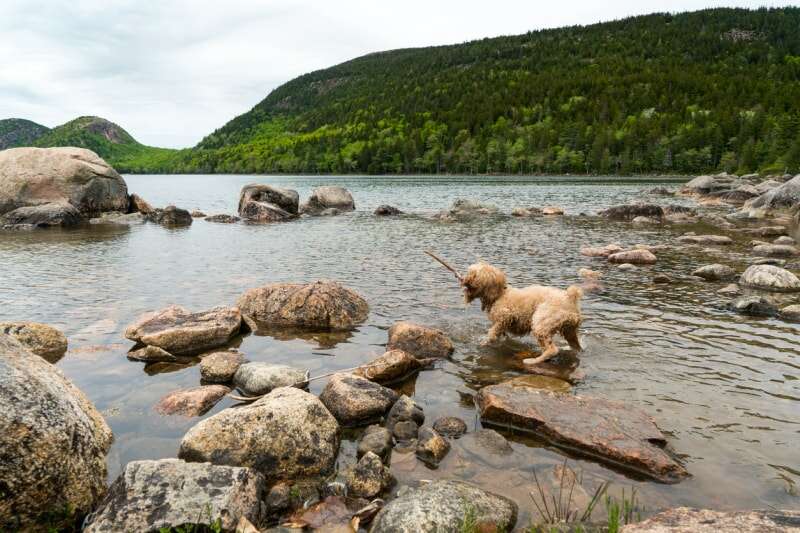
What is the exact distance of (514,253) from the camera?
19.9 meters

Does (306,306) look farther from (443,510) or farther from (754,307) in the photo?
(754,307)

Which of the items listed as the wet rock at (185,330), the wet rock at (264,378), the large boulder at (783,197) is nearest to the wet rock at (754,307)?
the wet rock at (264,378)

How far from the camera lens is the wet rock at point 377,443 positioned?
18.3 ft

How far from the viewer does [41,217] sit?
28906 mm

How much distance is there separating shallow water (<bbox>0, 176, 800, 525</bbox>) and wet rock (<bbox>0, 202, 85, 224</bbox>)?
7017 millimetres

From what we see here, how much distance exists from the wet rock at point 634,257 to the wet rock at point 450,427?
13431 mm

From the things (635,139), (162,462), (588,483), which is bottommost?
(588,483)

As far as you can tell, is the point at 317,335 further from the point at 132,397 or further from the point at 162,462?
the point at 162,462

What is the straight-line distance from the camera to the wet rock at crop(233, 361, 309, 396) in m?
7.13

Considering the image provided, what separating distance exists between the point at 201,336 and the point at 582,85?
20695 cm

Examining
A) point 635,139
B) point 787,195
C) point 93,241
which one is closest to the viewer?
point 93,241

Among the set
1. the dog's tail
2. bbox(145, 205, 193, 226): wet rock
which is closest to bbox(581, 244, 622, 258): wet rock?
the dog's tail

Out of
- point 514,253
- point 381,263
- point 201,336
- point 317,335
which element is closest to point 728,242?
point 514,253

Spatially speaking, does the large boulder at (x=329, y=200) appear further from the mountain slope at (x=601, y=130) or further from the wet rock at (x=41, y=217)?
the mountain slope at (x=601, y=130)
